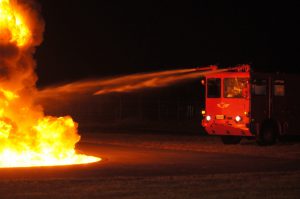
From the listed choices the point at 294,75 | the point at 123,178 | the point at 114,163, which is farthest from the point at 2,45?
the point at 294,75

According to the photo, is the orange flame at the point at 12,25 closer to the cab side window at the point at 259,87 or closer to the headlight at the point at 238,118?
the headlight at the point at 238,118

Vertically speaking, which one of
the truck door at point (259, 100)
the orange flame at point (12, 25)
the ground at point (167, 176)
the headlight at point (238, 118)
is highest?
the orange flame at point (12, 25)

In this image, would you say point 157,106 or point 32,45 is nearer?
point 32,45

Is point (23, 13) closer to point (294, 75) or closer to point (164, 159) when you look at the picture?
point (164, 159)

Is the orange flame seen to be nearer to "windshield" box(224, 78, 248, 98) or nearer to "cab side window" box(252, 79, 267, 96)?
"windshield" box(224, 78, 248, 98)

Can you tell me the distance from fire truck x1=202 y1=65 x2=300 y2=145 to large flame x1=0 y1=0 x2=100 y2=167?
29.9 feet

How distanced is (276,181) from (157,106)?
42.0m

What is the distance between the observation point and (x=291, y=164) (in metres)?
19.7

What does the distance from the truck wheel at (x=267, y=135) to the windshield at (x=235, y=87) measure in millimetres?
1645

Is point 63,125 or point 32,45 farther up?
point 32,45

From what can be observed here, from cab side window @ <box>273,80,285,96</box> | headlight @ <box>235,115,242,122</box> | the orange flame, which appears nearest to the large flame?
the orange flame

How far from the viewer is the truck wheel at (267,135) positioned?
28422mm

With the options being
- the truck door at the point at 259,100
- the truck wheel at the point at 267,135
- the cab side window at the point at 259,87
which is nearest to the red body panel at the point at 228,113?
the truck door at the point at 259,100

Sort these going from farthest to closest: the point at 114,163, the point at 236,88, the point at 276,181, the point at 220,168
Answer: the point at 236,88 < the point at 114,163 < the point at 220,168 < the point at 276,181
